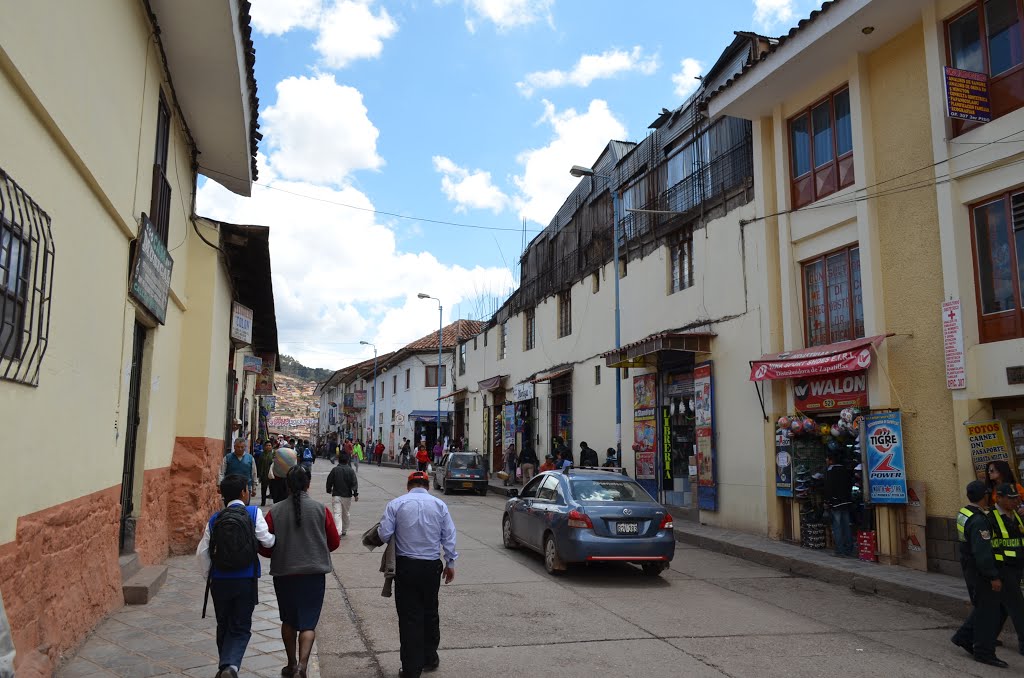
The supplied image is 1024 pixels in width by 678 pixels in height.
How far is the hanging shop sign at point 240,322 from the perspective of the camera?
1490 centimetres

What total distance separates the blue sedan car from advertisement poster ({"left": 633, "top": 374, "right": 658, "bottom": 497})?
7.58m

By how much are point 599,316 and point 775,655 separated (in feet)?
54.7

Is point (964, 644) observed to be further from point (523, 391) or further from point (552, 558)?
point (523, 391)

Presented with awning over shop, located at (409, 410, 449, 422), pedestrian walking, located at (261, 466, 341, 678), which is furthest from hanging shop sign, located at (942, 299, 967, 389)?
awning over shop, located at (409, 410, 449, 422)

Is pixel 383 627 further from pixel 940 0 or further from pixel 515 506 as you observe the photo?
pixel 940 0

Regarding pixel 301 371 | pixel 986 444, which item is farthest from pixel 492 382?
pixel 301 371

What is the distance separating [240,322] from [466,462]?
13.3m

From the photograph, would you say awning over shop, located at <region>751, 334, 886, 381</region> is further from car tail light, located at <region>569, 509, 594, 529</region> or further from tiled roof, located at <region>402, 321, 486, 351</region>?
tiled roof, located at <region>402, 321, 486, 351</region>

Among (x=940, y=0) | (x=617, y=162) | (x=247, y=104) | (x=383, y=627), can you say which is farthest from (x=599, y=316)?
(x=383, y=627)

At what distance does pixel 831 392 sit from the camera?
13.5 m

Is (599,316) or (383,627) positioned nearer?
(383,627)

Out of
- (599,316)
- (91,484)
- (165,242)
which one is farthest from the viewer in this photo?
(599,316)

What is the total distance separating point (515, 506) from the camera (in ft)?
43.4

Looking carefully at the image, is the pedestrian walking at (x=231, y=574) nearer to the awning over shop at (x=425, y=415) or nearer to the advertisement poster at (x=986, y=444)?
the advertisement poster at (x=986, y=444)
